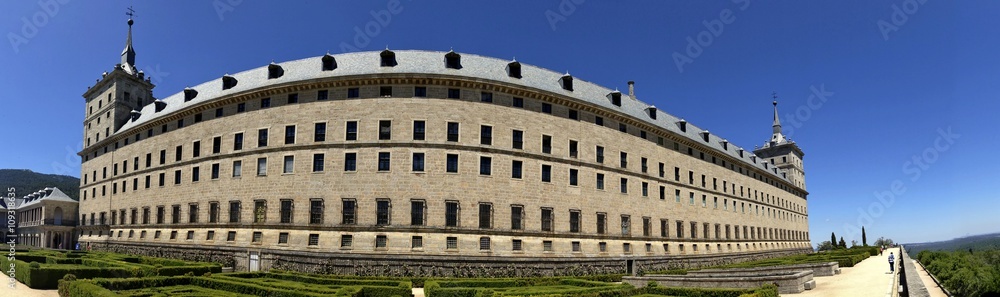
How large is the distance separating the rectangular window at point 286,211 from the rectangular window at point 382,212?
682cm

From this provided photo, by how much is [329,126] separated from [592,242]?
873 inches

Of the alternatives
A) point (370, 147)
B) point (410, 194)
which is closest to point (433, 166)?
point (410, 194)

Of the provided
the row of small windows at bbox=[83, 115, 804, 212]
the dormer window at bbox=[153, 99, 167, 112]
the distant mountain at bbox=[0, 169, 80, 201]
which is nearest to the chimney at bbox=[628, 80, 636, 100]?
the row of small windows at bbox=[83, 115, 804, 212]

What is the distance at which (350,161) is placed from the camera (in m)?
36.2

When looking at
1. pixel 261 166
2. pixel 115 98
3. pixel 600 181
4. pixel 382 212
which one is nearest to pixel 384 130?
pixel 382 212

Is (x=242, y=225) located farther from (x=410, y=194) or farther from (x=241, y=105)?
(x=410, y=194)

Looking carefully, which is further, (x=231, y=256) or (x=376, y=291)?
(x=231, y=256)

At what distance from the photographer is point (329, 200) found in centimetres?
3572

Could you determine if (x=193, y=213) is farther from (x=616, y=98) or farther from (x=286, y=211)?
(x=616, y=98)

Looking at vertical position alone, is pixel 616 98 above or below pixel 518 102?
above

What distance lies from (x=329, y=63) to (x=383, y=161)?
32.2 ft

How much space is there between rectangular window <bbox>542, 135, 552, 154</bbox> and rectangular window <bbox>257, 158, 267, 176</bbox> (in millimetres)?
21348

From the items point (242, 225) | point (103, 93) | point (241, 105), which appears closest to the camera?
point (242, 225)

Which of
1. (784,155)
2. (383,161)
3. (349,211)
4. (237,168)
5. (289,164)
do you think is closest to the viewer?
(349,211)
